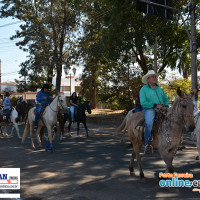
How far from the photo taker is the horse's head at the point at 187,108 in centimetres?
534

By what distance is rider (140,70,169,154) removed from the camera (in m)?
6.12

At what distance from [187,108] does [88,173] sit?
3334 mm

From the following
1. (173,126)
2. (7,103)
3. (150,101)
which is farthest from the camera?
(7,103)

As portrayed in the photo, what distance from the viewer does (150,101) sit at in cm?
629

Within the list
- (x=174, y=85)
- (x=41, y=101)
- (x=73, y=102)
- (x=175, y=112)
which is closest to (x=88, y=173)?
(x=175, y=112)

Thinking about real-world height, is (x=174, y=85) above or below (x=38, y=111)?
above

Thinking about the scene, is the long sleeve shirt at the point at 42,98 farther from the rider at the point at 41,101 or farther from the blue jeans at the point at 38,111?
the blue jeans at the point at 38,111

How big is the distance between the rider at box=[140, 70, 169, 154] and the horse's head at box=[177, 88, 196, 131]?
2.14 feet

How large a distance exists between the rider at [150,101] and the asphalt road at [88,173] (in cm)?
110

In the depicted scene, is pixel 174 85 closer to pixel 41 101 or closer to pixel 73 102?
pixel 73 102

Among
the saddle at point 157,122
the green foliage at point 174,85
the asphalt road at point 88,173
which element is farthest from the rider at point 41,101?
the green foliage at point 174,85

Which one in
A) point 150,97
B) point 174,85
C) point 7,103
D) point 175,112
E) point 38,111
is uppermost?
point 174,85

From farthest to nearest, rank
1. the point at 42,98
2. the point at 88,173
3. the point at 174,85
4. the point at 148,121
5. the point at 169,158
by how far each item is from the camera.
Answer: the point at 174,85 < the point at 42,98 < the point at 88,173 < the point at 148,121 < the point at 169,158

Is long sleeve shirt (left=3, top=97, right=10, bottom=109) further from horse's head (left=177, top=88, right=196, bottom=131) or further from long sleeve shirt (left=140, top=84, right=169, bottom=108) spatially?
horse's head (left=177, top=88, right=196, bottom=131)
